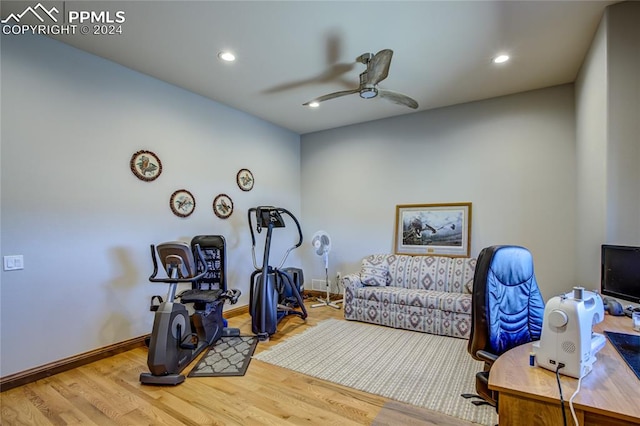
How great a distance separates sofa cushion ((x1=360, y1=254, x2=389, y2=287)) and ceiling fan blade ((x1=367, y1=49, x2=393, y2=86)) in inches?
98.6

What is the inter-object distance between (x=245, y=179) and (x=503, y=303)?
3764 millimetres

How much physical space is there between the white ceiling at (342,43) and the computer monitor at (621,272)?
1848 mm

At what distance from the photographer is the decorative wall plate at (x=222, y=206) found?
414 centimetres

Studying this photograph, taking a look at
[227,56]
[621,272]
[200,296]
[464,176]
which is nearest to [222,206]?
[200,296]

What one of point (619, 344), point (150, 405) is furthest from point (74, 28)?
point (619, 344)

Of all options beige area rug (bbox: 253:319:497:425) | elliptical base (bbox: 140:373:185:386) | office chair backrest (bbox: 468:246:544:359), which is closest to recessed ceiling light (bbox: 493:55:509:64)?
office chair backrest (bbox: 468:246:544:359)

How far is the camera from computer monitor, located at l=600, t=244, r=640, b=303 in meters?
1.80

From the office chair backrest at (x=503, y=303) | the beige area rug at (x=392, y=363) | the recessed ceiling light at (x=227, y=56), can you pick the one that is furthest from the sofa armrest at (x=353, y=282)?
the recessed ceiling light at (x=227, y=56)

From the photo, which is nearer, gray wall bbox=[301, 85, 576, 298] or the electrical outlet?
gray wall bbox=[301, 85, 576, 298]

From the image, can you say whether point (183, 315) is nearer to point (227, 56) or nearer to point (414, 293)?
point (227, 56)

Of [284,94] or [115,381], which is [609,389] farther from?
[284,94]

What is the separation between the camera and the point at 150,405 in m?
2.20

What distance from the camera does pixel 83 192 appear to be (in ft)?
9.53

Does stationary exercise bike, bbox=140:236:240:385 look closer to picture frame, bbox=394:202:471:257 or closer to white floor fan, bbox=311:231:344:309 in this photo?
white floor fan, bbox=311:231:344:309
